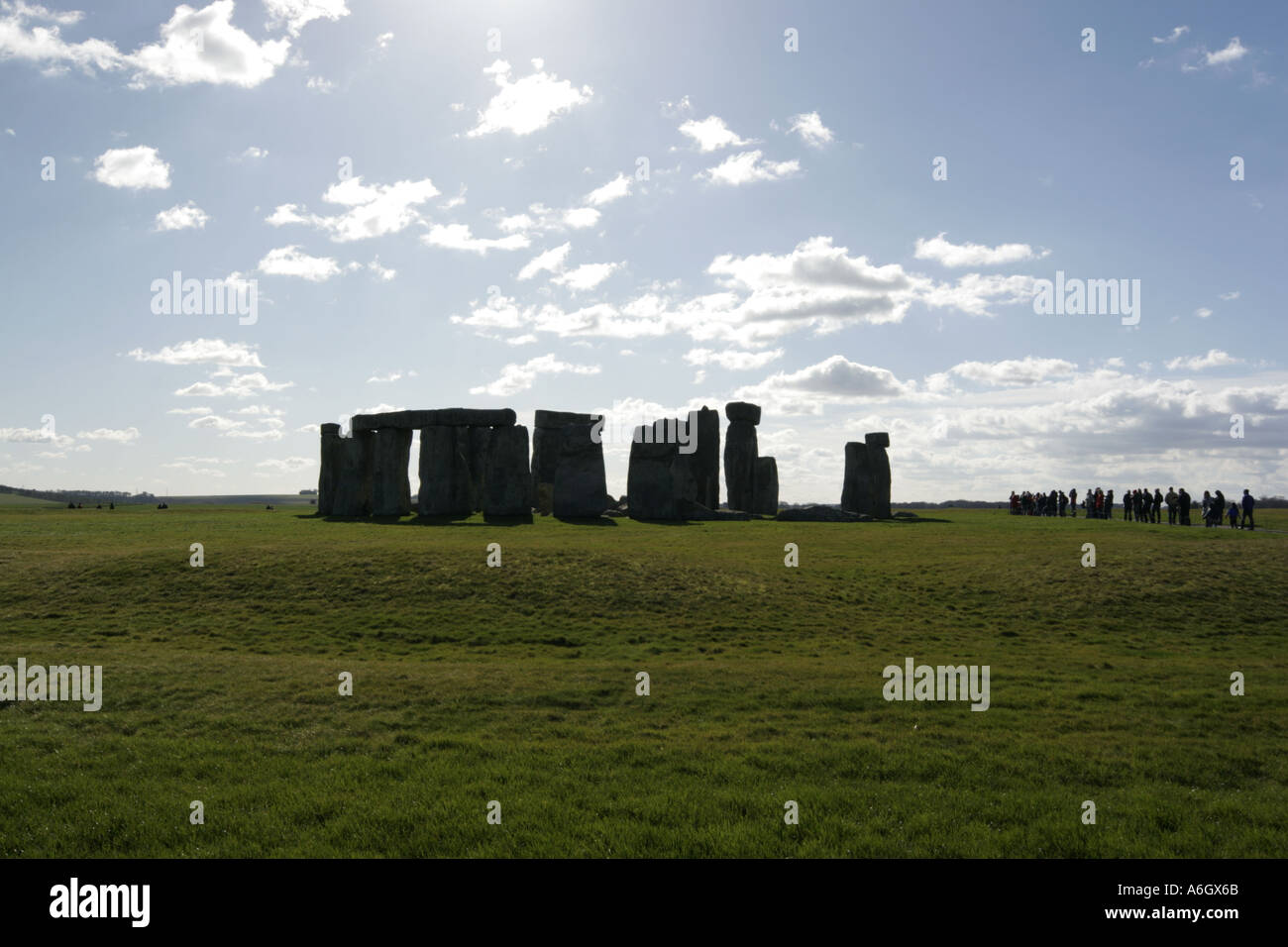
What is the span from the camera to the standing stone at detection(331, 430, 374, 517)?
3881 cm

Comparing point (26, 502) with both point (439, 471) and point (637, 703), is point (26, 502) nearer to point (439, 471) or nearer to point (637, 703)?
point (439, 471)

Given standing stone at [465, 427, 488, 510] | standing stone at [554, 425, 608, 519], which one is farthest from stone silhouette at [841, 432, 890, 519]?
standing stone at [465, 427, 488, 510]

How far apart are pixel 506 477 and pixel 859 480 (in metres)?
18.5

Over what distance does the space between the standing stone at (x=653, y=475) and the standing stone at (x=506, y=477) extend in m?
4.88

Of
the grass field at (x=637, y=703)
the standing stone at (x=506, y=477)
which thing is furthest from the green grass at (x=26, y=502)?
the grass field at (x=637, y=703)

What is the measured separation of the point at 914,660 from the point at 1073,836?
27.3ft

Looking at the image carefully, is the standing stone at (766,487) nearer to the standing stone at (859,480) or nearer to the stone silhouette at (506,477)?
the standing stone at (859,480)

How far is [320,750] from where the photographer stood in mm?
9070

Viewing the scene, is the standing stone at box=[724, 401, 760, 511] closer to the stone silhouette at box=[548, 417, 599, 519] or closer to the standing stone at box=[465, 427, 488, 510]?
the stone silhouette at box=[548, 417, 599, 519]

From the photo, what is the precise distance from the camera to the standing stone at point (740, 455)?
45.0m

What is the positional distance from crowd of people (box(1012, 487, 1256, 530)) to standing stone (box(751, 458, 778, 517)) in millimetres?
15887

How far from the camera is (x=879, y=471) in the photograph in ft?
143

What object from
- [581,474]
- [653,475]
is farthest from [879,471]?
[581,474]
